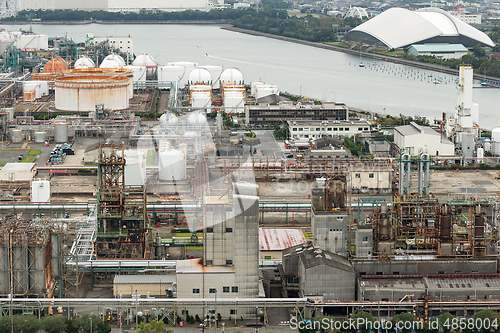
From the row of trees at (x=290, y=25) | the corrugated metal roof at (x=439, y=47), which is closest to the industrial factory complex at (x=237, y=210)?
the corrugated metal roof at (x=439, y=47)

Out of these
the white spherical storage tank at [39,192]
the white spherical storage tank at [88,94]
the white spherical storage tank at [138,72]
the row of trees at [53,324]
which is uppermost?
the white spherical storage tank at [138,72]

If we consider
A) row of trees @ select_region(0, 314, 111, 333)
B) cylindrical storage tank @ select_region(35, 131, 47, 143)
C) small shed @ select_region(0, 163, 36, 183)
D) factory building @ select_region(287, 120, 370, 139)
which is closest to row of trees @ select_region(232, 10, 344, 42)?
factory building @ select_region(287, 120, 370, 139)

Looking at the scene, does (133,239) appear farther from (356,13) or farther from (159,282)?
(356,13)

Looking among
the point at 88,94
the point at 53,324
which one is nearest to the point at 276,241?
the point at 53,324

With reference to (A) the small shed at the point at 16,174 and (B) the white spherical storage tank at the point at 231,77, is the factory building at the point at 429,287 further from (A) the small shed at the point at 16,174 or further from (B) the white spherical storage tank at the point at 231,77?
(B) the white spherical storage tank at the point at 231,77

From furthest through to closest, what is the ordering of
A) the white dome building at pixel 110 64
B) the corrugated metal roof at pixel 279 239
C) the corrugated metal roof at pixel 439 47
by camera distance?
the corrugated metal roof at pixel 439 47
the white dome building at pixel 110 64
the corrugated metal roof at pixel 279 239

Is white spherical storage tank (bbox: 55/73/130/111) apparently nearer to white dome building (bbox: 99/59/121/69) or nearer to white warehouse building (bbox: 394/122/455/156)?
white dome building (bbox: 99/59/121/69)

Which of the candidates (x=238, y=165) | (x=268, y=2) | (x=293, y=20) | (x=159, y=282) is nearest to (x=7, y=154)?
(x=238, y=165)
